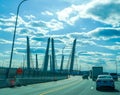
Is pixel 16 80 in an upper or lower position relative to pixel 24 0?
lower

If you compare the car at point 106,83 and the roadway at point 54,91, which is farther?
the car at point 106,83

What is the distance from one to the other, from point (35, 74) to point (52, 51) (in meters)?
24.5

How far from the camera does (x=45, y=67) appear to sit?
83.9 meters

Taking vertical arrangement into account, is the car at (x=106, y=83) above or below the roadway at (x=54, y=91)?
above

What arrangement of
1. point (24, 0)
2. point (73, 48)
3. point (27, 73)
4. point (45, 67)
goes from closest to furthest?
point (24, 0) < point (27, 73) < point (45, 67) < point (73, 48)

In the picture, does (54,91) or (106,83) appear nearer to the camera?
(54,91)

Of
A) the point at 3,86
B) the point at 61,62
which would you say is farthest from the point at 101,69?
the point at 61,62

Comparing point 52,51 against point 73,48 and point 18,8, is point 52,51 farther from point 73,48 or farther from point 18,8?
point 18,8

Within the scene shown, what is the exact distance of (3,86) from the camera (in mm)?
33531

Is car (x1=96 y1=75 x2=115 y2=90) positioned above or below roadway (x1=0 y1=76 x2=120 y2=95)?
above

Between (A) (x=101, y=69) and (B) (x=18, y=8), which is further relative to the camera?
(A) (x=101, y=69)

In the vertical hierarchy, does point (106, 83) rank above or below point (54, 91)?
above

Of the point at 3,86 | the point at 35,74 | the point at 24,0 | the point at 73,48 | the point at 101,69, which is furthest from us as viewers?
the point at 73,48

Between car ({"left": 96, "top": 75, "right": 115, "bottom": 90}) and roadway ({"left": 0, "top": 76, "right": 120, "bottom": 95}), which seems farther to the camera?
car ({"left": 96, "top": 75, "right": 115, "bottom": 90})
